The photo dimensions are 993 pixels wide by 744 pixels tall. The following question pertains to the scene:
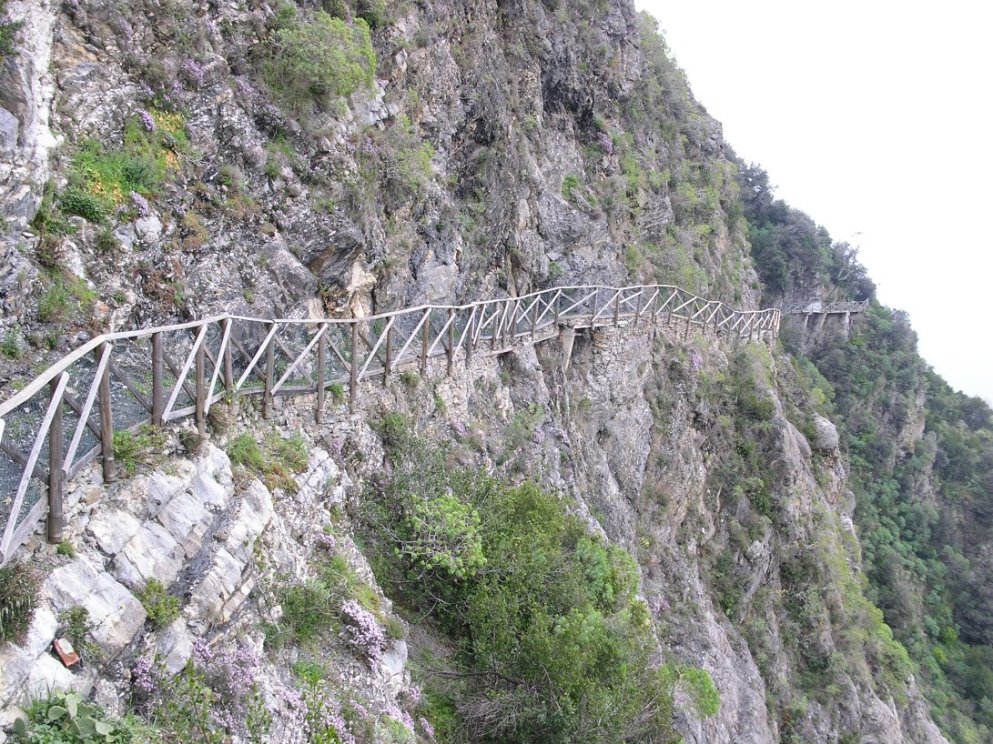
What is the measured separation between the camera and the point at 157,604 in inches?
144

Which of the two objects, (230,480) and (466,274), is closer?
(230,480)

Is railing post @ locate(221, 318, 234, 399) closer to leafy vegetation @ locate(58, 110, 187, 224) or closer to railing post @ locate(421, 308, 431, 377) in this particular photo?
leafy vegetation @ locate(58, 110, 187, 224)

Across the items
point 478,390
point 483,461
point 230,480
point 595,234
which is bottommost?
point 230,480

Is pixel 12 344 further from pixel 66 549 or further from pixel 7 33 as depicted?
pixel 7 33

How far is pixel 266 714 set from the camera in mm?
3828

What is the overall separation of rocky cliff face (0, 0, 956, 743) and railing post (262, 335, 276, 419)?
366 millimetres

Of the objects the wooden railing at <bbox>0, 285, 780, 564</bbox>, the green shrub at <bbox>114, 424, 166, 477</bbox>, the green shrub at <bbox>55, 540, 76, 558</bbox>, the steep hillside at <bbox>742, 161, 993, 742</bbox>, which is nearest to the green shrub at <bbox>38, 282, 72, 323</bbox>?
the wooden railing at <bbox>0, 285, 780, 564</bbox>

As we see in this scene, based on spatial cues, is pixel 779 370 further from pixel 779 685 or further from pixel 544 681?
pixel 544 681

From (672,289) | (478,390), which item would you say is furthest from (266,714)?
(672,289)

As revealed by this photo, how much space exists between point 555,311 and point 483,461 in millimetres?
6339

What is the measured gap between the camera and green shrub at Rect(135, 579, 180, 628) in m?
3.62

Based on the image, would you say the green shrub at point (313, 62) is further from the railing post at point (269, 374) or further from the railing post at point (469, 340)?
the railing post at point (269, 374)

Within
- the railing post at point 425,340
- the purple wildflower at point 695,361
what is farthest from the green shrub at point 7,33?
the purple wildflower at point 695,361

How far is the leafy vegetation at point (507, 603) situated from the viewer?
19.3ft
